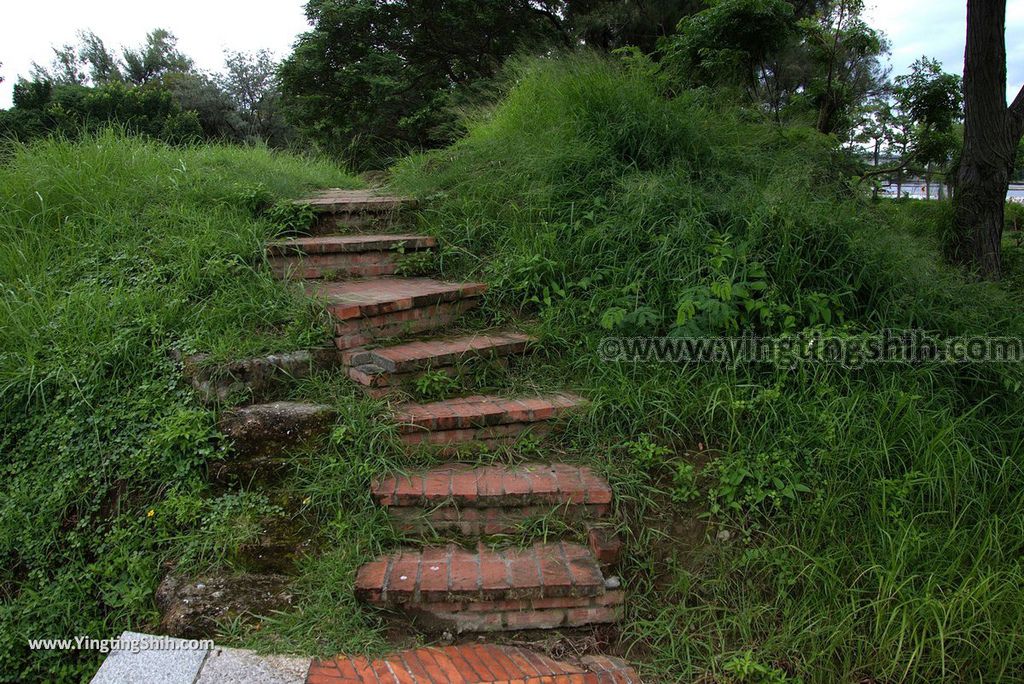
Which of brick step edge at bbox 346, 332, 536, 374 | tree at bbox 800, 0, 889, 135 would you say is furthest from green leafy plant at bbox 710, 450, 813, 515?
tree at bbox 800, 0, 889, 135

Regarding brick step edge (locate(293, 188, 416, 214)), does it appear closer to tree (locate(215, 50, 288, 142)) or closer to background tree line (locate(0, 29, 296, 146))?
background tree line (locate(0, 29, 296, 146))

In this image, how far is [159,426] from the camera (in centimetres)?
260

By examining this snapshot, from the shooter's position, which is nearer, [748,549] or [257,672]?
[257,672]

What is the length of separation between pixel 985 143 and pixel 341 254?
13.7ft

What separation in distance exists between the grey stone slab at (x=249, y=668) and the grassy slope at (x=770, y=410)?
3.70 ft

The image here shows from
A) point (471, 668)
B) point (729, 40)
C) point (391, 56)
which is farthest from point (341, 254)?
point (391, 56)

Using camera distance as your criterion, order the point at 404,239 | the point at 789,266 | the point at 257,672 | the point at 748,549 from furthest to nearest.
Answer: the point at 404,239 → the point at 789,266 → the point at 748,549 → the point at 257,672

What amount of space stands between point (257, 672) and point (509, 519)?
3.21 ft

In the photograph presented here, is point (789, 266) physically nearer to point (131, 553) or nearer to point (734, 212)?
point (734, 212)

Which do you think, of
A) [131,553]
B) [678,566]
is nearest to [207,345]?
[131,553]

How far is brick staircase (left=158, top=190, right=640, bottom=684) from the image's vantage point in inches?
82.4

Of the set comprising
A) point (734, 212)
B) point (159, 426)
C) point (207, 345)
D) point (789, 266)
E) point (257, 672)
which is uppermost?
point (734, 212)

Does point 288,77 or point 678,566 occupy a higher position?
point 288,77

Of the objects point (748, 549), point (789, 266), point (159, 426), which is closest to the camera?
point (748, 549)
